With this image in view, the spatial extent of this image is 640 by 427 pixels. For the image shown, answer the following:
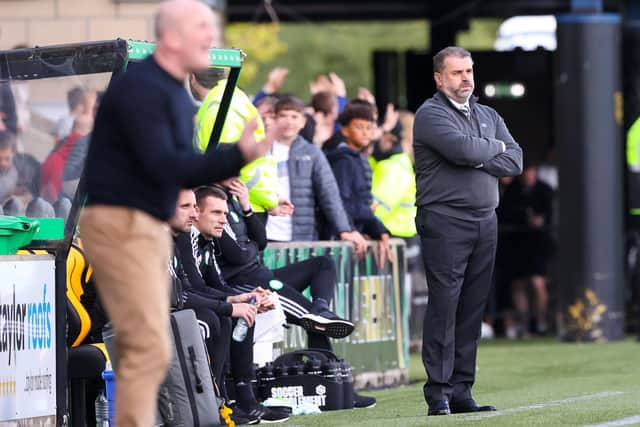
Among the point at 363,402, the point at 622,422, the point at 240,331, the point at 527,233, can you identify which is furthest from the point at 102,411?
the point at 527,233

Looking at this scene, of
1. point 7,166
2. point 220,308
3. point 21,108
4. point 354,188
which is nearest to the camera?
point 220,308

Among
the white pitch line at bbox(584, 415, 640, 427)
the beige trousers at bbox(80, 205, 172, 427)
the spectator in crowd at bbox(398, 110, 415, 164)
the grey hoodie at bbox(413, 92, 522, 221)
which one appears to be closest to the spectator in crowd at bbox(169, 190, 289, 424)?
the grey hoodie at bbox(413, 92, 522, 221)

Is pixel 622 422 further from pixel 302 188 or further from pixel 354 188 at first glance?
pixel 354 188

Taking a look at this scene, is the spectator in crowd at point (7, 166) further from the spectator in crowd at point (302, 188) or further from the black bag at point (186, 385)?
the black bag at point (186, 385)

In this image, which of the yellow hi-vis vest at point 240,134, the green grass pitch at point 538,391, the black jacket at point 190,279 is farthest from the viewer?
the yellow hi-vis vest at point 240,134

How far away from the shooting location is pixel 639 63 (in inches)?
707

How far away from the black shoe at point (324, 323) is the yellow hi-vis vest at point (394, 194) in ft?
12.7

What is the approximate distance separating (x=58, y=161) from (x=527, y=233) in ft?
31.2

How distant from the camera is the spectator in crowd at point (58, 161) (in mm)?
9648

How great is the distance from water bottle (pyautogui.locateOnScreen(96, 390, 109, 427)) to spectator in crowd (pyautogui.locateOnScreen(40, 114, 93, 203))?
132 cm

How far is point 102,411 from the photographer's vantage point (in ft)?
29.1

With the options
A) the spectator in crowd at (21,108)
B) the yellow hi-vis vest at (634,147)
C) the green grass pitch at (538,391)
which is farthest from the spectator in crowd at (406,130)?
the spectator in crowd at (21,108)

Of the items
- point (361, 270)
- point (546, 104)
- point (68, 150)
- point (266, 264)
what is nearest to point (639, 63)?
point (546, 104)

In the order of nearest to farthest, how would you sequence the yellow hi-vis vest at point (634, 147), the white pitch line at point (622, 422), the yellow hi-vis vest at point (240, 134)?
the white pitch line at point (622, 422) < the yellow hi-vis vest at point (240, 134) < the yellow hi-vis vest at point (634, 147)
